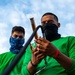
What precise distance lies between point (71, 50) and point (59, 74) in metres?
0.47

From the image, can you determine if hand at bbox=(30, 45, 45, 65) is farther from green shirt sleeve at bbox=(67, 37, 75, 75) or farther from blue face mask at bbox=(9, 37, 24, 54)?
blue face mask at bbox=(9, 37, 24, 54)

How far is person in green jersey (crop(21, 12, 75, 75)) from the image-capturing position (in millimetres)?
2985

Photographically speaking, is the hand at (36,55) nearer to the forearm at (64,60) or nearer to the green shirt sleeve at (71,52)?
the forearm at (64,60)

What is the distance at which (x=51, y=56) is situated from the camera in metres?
3.12

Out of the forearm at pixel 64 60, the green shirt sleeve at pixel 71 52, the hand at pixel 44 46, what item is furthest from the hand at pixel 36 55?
the green shirt sleeve at pixel 71 52

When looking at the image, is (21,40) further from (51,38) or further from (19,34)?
(51,38)

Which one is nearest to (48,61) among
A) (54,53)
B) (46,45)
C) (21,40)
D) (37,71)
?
(37,71)

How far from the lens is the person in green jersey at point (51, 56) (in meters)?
2.99

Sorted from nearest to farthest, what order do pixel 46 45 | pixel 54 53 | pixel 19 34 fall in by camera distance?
pixel 46 45 → pixel 54 53 → pixel 19 34

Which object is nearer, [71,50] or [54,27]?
[71,50]

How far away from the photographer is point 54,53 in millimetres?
3084

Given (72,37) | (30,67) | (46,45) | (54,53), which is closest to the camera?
(46,45)

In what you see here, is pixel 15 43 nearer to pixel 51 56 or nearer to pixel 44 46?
pixel 51 56

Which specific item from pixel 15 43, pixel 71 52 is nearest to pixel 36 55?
pixel 71 52
